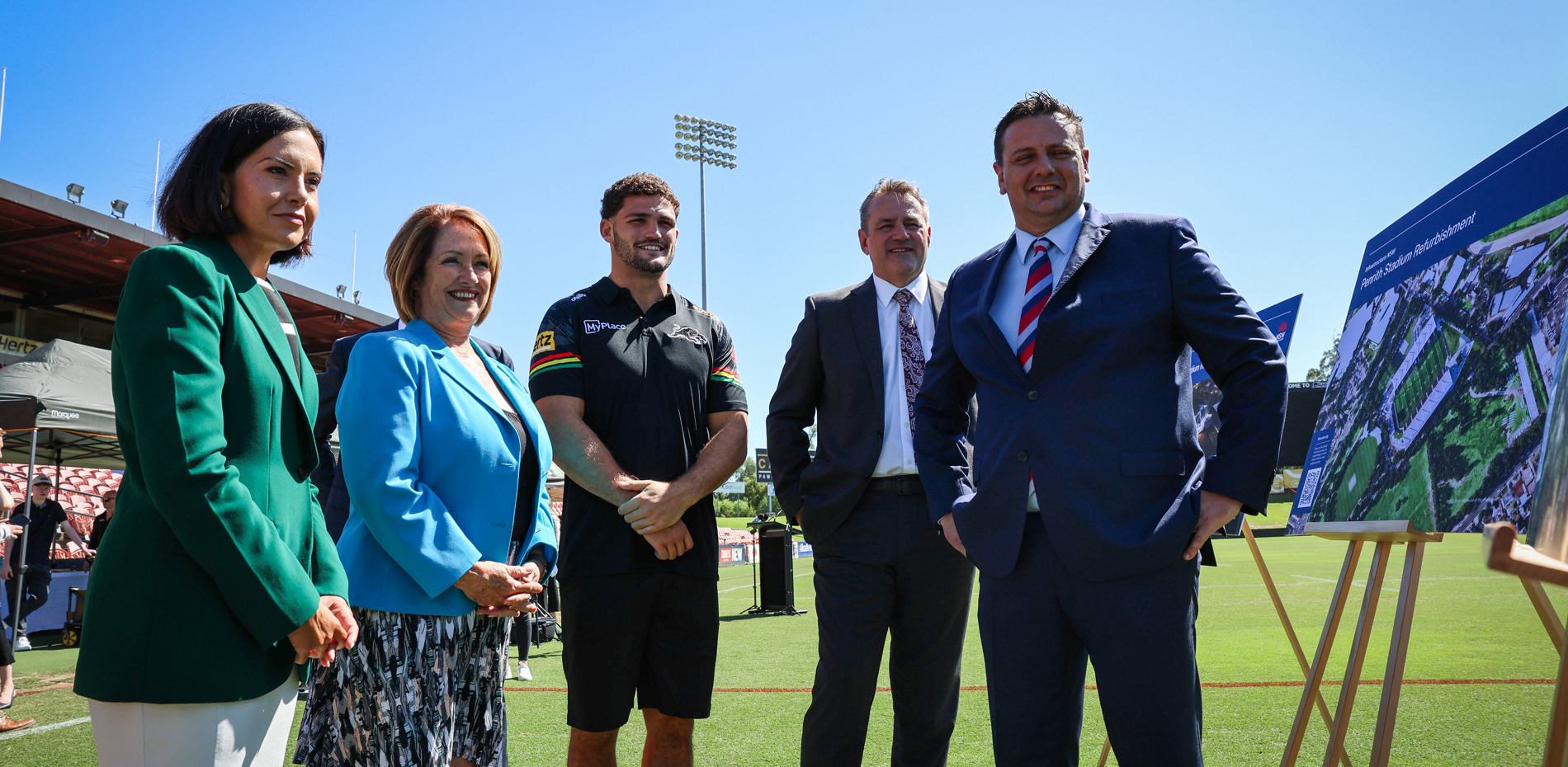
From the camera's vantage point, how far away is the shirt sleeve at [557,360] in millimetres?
2854

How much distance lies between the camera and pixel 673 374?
294 centimetres

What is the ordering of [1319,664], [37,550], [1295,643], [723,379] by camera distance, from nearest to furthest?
[1319,664]
[723,379]
[1295,643]
[37,550]

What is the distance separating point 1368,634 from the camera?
2.23 meters

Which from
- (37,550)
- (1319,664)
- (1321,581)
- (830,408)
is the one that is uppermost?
(830,408)

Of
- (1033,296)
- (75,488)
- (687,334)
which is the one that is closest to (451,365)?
(687,334)

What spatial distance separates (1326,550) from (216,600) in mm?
22262

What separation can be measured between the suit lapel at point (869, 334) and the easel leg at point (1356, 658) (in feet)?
4.65

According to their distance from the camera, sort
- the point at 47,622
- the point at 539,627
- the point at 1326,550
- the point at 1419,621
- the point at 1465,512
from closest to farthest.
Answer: the point at 1465,512 → the point at 1419,621 → the point at 539,627 → the point at 47,622 → the point at 1326,550

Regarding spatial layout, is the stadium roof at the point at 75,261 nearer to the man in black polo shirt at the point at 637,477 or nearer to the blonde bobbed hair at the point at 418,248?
the man in black polo shirt at the point at 637,477

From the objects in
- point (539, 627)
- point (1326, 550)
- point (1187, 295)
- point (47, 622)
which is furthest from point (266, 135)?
point (1326, 550)

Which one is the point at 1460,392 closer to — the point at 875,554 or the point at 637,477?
the point at 875,554

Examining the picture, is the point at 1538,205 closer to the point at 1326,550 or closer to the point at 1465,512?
the point at 1465,512

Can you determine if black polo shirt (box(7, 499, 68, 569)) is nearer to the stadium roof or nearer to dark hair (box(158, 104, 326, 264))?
the stadium roof

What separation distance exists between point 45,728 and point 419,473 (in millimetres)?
4432
